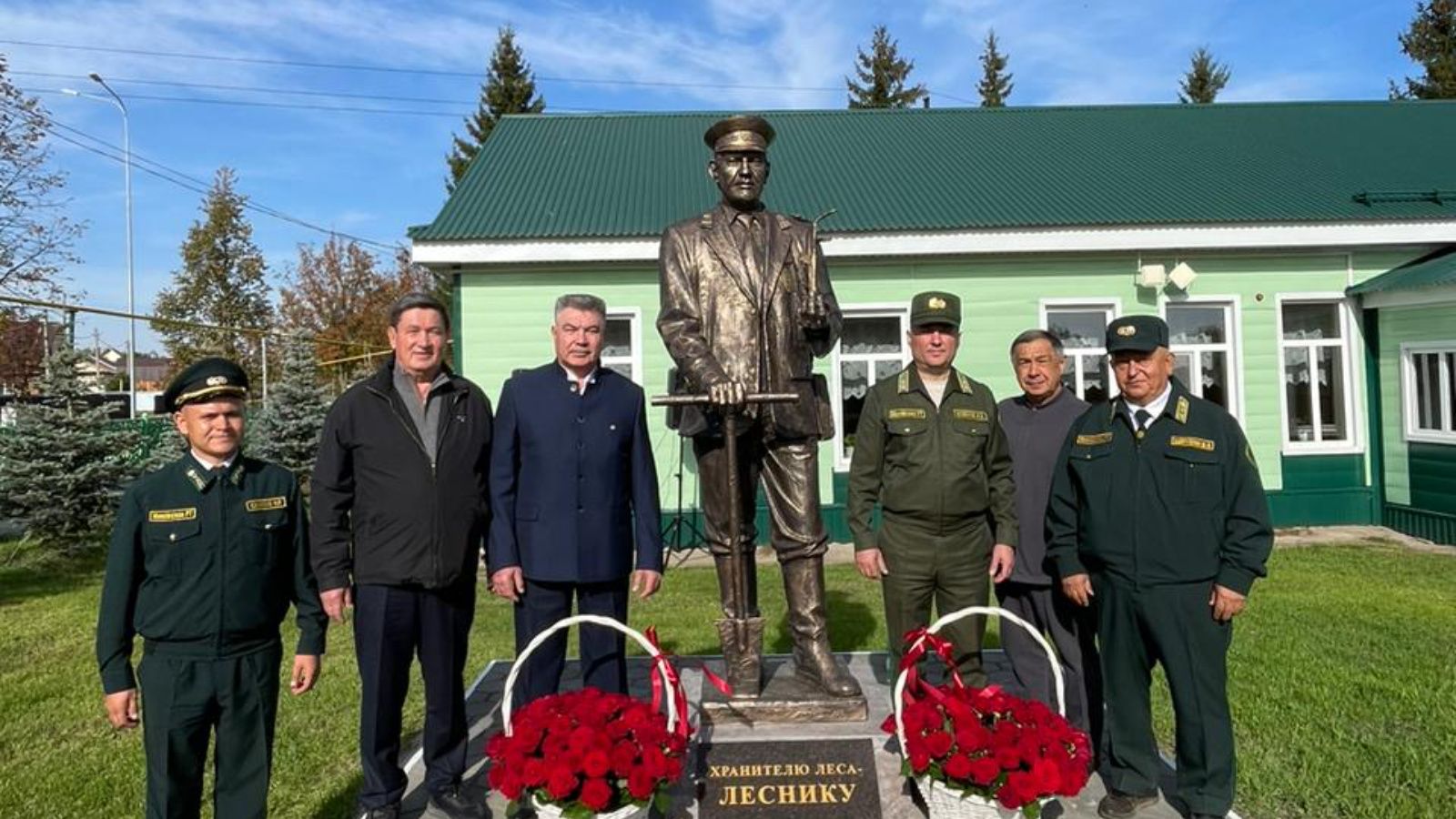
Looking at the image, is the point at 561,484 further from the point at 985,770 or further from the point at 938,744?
the point at 985,770

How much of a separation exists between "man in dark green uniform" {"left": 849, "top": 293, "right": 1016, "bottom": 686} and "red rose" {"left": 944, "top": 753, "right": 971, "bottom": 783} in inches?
46.5

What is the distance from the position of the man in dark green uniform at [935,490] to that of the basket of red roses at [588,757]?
1377mm

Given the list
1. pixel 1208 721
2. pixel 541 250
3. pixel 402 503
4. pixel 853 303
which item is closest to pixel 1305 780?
pixel 1208 721

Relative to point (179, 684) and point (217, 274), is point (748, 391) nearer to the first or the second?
point (179, 684)

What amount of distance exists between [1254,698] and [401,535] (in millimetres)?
4561

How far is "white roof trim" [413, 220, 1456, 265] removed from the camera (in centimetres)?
1038

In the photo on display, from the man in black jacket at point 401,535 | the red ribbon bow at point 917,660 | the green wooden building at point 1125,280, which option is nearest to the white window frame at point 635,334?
the green wooden building at point 1125,280

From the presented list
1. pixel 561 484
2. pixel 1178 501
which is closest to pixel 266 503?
pixel 561 484

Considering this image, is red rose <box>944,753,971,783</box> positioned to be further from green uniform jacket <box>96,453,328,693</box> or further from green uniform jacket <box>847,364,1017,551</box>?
green uniform jacket <box>96,453,328,693</box>

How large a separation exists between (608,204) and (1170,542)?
909cm

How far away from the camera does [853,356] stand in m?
11.0

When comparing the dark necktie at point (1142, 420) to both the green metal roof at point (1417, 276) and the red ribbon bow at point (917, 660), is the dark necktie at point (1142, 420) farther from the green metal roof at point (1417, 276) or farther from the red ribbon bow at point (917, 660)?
the green metal roof at point (1417, 276)

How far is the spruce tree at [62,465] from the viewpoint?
1075 cm

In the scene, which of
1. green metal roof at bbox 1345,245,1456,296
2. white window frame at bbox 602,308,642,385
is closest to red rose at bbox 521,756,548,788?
white window frame at bbox 602,308,642,385
